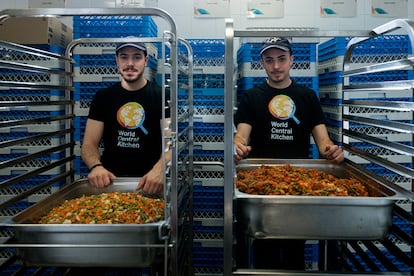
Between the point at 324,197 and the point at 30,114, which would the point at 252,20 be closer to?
the point at 30,114

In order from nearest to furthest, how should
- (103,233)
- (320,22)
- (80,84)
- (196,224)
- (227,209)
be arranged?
(103,233)
(227,209)
(80,84)
(196,224)
(320,22)

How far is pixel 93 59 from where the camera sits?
330cm

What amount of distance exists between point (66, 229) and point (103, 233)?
14 cm

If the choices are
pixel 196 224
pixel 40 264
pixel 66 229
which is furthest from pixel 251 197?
pixel 196 224

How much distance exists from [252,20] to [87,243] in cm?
297

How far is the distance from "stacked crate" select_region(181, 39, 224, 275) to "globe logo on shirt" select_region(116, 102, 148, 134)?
2.56 feet

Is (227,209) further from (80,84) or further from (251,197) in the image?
(80,84)

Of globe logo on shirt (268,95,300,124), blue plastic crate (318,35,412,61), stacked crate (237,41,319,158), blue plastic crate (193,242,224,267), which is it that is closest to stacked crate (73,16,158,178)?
stacked crate (237,41,319,158)

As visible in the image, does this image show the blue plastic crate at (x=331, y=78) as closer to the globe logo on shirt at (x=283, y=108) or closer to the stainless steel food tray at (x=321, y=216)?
the globe logo on shirt at (x=283, y=108)

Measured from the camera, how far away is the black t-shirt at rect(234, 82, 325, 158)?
301 centimetres

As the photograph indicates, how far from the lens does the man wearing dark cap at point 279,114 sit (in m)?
2.96

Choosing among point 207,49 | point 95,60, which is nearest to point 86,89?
point 95,60

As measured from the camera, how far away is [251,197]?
1.83 metres

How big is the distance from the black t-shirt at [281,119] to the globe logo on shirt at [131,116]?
0.67 metres
